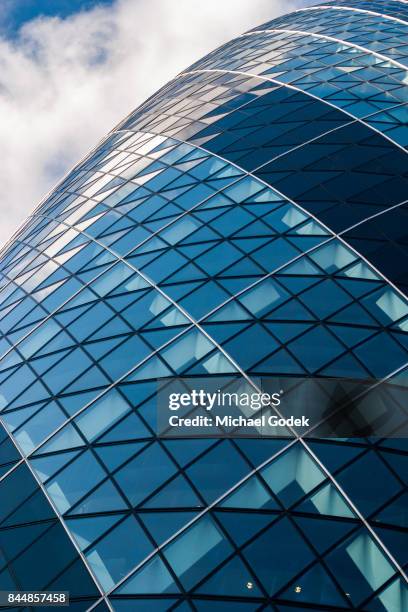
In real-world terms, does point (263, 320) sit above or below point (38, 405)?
below

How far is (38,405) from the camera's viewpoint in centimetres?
2345

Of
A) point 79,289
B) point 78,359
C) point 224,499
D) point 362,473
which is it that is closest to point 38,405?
point 78,359

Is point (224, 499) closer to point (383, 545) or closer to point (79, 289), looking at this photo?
point (383, 545)

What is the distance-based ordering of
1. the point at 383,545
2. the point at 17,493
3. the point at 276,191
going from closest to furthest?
the point at 383,545
the point at 17,493
the point at 276,191

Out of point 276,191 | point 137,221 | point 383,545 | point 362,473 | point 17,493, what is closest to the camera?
point 383,545

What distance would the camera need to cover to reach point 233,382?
20.3 metres

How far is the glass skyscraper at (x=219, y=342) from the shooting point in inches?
656

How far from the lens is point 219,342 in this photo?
21703 mm

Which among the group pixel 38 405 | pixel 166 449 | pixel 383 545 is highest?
pixel 38 405

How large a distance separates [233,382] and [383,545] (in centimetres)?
673

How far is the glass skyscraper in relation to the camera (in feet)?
54.7

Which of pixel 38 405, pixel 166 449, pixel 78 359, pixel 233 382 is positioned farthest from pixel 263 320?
pixel 38 405

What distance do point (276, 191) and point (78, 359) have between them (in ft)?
37.5

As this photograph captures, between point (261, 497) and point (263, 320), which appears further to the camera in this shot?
point (263, 320)
